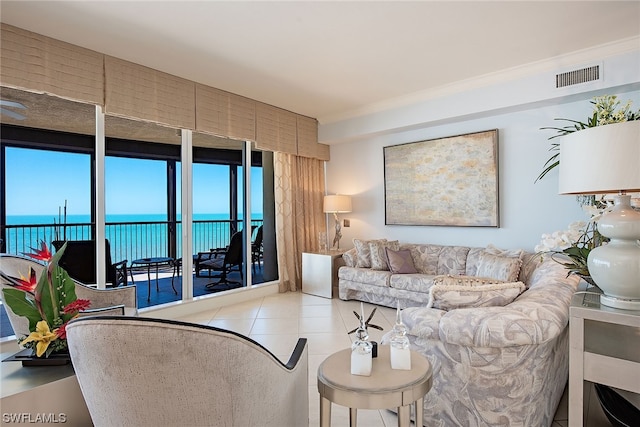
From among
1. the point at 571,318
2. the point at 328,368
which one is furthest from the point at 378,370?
the point at 571,318

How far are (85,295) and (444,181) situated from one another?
422 centimetres

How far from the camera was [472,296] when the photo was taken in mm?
2051

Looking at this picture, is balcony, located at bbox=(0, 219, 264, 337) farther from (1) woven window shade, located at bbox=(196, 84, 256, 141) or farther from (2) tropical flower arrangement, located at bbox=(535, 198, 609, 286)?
(2) tropical flower arrangement, located at bbox=(535, 198, 609, 286)

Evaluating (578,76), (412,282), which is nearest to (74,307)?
(412,282)

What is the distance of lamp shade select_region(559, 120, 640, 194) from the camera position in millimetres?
1463

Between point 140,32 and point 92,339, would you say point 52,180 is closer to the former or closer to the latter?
point 140,32

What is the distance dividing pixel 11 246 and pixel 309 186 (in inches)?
154

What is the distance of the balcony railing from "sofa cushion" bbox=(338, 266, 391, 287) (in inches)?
Result: 66.2

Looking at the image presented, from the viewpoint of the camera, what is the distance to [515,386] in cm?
175

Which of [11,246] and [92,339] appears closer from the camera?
[92,339]

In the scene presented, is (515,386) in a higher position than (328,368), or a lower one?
lower

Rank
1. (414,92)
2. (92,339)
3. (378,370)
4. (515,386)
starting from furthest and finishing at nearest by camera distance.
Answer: (414,92)
(515,386)
(378,370)
(92,339)

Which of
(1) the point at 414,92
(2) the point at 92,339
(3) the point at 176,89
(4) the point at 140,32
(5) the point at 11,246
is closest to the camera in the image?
(2) the point at 92,339

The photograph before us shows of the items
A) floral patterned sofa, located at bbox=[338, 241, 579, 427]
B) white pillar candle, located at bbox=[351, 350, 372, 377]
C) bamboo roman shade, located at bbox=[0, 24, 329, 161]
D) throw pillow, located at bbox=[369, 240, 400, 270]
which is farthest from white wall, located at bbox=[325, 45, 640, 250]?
white pillar candle, located at bbox=[351, 350, 372, 377]
